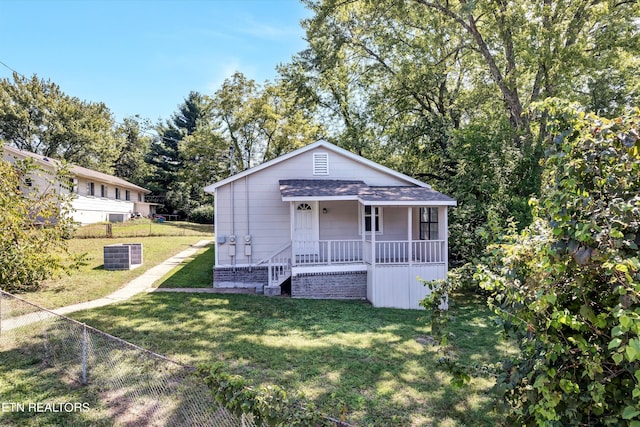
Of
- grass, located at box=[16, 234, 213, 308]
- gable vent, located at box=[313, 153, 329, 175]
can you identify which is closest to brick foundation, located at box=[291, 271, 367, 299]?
gable vent, located at box=[313, 153, 329, 175]

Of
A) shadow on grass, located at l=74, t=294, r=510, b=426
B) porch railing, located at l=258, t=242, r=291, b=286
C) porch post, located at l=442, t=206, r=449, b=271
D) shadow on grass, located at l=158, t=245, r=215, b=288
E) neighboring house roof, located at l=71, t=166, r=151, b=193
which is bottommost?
shadow on grass, located at l=74, t=294, r=510, b=426

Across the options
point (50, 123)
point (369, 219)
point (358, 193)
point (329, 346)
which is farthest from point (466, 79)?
point (50, 123)

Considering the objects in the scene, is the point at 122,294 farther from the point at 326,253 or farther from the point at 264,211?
the point at 326,253

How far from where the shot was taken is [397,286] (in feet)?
33.9

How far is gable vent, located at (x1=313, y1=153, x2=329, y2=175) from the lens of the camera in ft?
41.9

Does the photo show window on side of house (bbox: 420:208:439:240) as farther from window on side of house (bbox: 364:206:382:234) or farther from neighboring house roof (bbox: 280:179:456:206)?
window on side of house (bbox: 364:206:382:234)

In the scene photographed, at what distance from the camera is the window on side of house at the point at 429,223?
12.9 meters

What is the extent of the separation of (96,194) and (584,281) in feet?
106

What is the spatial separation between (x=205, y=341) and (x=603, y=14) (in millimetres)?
17261

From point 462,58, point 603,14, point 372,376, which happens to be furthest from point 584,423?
point 462,58

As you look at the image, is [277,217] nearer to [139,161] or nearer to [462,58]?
→ [462,58]

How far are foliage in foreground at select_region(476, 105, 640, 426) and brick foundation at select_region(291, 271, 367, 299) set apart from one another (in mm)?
8428

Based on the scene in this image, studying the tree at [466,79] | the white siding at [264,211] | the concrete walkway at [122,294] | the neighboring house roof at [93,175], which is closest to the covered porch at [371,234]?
the white siding at [264,211]

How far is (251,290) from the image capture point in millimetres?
11453
